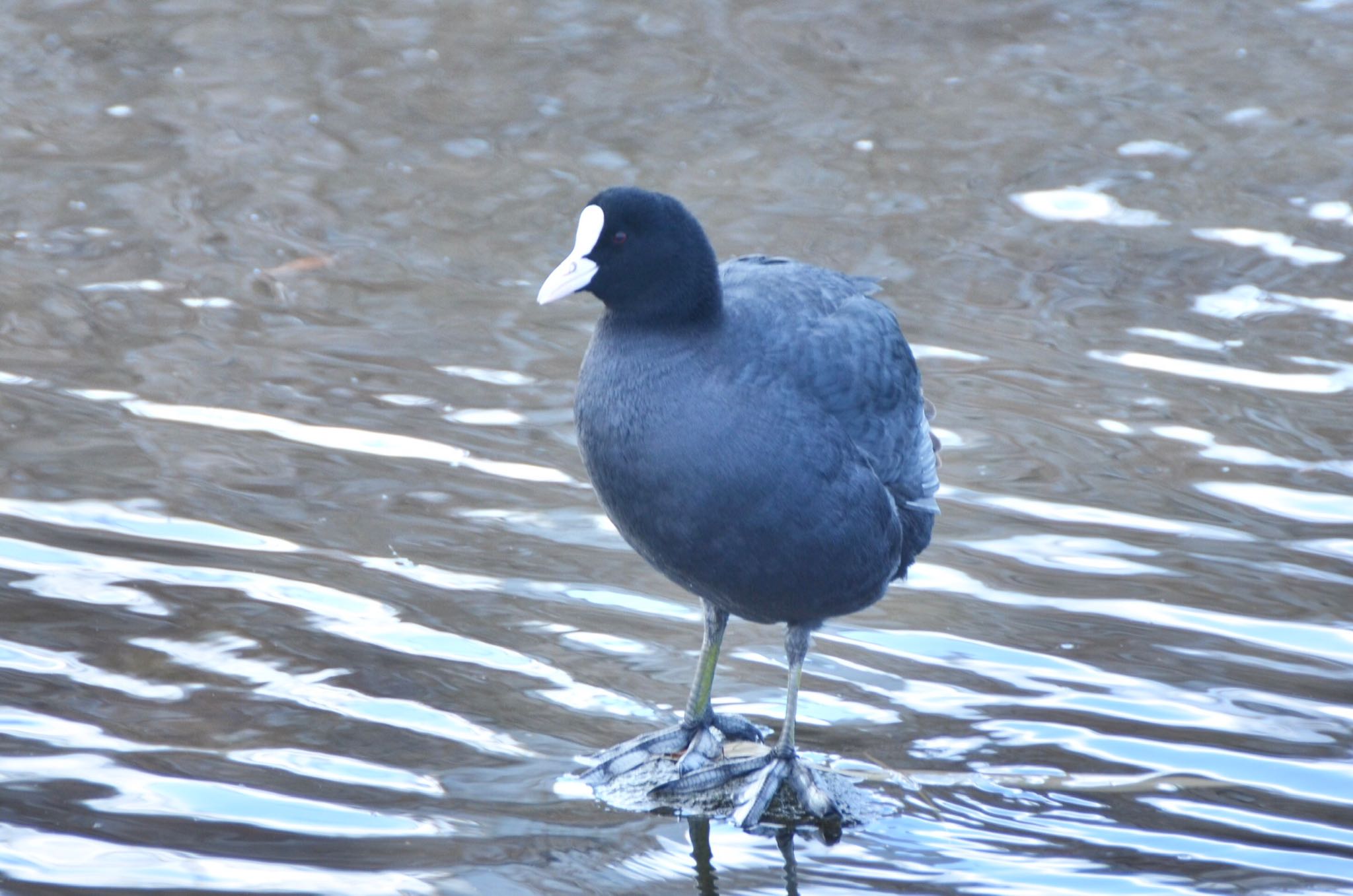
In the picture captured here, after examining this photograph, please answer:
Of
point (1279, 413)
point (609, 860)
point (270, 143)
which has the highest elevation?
point (270, 143)

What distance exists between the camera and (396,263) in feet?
22.4

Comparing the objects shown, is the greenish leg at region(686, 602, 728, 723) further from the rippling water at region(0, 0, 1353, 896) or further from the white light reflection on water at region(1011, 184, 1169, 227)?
the white light reflection on water at region(1011, 184, 1169, 227)

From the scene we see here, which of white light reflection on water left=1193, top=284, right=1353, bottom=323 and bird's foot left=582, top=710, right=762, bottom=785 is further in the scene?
white light reflection on water left=1193, top=284, right=1353, bottom=323

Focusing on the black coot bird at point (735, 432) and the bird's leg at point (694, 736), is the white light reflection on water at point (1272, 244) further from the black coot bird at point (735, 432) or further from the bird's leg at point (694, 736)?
the bird's leg at point (694, 736)

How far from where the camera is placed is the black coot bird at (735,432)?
11.3 feet

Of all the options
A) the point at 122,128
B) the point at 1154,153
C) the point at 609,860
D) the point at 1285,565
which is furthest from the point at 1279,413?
the point at 122,128

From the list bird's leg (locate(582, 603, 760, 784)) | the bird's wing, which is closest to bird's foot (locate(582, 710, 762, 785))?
bird's leg (locate(582, 603, 760, 784))

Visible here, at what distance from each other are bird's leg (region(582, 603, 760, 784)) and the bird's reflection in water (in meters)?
0.17

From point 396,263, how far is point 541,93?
2080mm

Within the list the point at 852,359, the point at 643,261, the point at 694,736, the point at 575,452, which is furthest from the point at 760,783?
the point at 575,452

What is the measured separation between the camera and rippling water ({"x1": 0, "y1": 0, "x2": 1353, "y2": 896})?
12.2 feet

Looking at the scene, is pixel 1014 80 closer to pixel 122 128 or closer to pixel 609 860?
pixel 122 128

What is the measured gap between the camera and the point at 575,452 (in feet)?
17.9

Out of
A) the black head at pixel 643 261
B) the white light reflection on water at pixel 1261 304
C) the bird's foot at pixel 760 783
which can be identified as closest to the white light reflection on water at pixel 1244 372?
the white light reflection on water at pixel 1261 304
